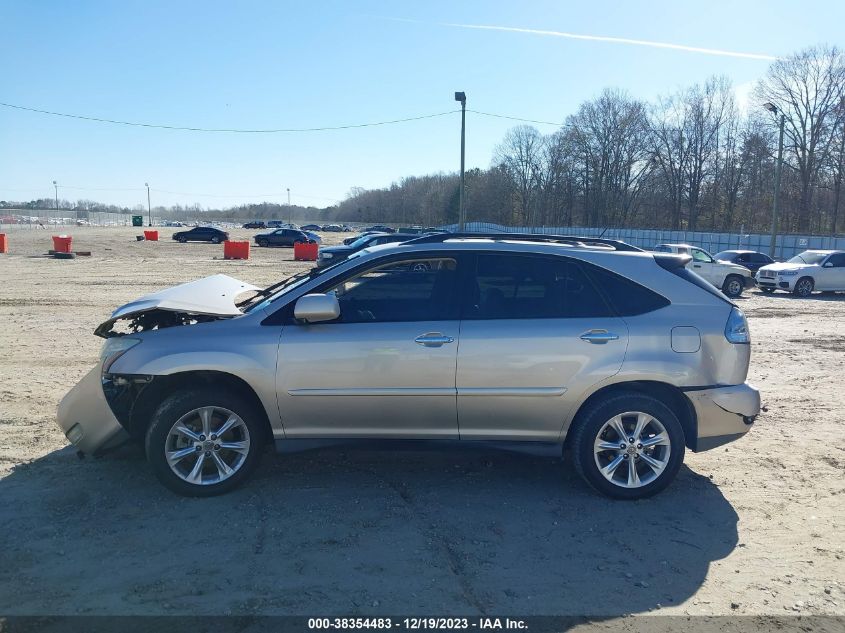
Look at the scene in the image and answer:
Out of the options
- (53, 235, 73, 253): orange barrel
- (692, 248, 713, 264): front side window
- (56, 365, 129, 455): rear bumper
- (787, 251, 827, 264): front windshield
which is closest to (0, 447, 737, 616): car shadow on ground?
(56, 365, 129, 455): rear bumper

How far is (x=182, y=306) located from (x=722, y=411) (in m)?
3.95

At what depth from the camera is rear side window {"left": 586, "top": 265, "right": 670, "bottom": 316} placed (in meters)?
4.49

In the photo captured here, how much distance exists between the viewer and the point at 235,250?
3259cm

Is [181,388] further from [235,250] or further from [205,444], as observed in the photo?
[235,250]

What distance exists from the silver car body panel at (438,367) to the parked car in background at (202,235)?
4834cm

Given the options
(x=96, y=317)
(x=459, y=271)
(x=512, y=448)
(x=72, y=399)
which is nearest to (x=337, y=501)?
(x=512, y=448)

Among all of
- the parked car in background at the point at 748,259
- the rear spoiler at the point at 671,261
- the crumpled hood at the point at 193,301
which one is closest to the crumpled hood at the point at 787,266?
the parked car in background at the point at 748,259

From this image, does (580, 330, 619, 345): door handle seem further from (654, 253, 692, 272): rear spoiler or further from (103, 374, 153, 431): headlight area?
(103, 374, 153, 431): headlight area

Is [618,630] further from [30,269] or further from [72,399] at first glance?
[30,269]

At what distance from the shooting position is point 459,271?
4.58m

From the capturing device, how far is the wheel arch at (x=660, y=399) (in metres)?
4.44

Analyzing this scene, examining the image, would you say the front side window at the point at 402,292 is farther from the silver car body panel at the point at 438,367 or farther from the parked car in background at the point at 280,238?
the parked car in background at the point at 280,238

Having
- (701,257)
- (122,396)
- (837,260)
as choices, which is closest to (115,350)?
(122,396)

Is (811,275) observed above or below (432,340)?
below
